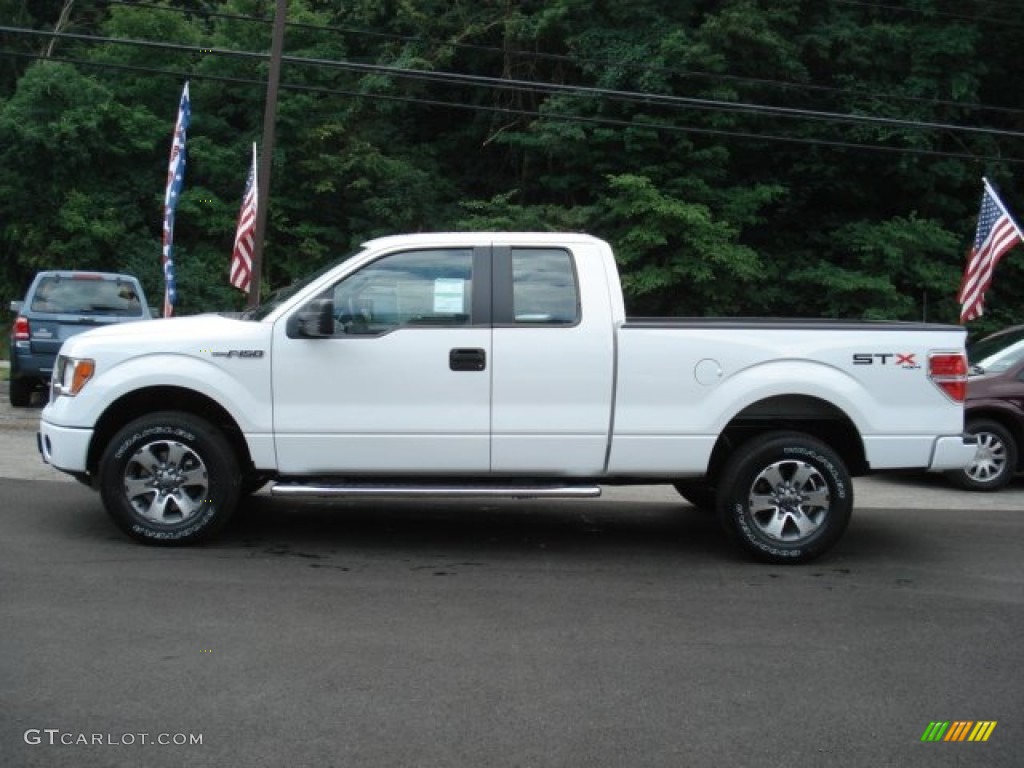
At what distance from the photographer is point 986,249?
54.0 ft

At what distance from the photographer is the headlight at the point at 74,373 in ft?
21.8

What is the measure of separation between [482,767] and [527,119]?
25.8 metres

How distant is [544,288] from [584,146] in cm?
1979

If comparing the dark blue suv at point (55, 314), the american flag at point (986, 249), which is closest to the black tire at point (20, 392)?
the dark blue suv at point (55, 314)

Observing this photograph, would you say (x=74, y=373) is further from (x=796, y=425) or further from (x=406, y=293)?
(x=796, y=425)


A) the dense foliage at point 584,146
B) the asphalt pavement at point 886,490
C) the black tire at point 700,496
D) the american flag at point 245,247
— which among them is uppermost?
the dense foliage at point 584,146

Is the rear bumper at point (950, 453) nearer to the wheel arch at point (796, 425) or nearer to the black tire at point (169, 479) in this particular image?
the wheel arch at point (796, 425)

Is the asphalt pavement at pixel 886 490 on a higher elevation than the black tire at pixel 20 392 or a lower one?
lower

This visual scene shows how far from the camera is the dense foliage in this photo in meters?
24.6

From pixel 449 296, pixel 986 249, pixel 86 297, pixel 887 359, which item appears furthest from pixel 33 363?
pixel 986 249

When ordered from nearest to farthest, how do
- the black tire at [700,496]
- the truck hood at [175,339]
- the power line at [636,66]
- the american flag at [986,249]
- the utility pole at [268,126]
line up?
1. the truck hood at [175,339]
2. the black tire at [700,496]
3. the american flag at [986,249]
4. the utility pole at [268,126]
5. the power line at [636,66]

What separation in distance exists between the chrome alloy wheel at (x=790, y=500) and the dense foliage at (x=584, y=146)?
17.1 metres

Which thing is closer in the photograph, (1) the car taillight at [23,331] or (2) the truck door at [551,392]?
(2) the truck door at [551,392]

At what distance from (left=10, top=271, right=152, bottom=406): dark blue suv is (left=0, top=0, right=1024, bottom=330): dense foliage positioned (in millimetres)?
8932
